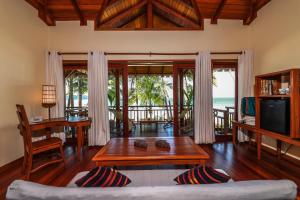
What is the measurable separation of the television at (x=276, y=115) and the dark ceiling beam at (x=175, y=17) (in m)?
2.41

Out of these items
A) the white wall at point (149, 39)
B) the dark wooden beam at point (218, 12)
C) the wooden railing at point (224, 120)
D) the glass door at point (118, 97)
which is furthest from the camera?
the wooden railing at point (224, 120)

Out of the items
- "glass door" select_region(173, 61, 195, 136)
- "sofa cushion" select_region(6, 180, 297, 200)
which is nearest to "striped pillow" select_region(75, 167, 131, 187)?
"sofa cushion" select_region(6, 180, 297, 200)

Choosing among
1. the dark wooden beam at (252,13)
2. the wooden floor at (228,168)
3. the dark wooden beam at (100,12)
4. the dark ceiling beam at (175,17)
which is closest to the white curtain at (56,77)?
the wooden floor at (228,168)

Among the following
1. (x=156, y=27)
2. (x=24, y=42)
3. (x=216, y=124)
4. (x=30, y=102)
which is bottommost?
(x=216, y=124)

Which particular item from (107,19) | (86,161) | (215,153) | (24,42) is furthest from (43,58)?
(215,153)

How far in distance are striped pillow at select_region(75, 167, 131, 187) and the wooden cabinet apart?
8.50 ft

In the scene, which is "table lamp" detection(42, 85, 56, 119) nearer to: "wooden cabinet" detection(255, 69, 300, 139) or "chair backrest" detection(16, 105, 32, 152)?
"chair backrest" detection(16, 105, 32, 152)

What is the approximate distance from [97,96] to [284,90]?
11.8 ft

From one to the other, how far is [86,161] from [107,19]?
329 cm

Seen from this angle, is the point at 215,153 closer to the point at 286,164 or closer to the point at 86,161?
the point at 286,164

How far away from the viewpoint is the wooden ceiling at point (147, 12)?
13.7 feet

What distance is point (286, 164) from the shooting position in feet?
10.4

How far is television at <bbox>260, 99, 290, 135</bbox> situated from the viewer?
283 cm

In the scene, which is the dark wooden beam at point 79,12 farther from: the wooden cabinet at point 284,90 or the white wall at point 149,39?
the wooden cabinet at point 284,90
